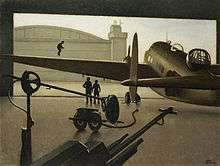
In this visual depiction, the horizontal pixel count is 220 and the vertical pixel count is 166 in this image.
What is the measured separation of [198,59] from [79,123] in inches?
11.9

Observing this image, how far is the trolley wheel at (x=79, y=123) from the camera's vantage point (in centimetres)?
81

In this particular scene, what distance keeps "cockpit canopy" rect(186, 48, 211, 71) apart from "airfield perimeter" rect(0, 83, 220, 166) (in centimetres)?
9

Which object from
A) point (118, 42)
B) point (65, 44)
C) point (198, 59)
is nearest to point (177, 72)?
point (198, 59)

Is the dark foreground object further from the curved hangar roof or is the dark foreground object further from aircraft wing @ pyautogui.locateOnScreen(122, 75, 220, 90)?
the curved hangar roof

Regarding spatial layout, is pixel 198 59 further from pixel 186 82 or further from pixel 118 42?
pixel 118 42

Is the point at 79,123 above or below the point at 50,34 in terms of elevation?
below

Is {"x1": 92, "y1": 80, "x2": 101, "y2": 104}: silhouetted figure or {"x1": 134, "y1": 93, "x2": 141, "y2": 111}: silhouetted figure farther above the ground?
{"x1": 92, "y1": 80, "x2": 101, "y2": 104}: silhouetted figure

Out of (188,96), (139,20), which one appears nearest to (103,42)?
(139,20)

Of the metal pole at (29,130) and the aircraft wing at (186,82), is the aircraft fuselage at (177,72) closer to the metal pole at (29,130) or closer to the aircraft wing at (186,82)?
the aircraft wing at (186,82)

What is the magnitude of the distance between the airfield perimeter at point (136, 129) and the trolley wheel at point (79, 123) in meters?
0.01

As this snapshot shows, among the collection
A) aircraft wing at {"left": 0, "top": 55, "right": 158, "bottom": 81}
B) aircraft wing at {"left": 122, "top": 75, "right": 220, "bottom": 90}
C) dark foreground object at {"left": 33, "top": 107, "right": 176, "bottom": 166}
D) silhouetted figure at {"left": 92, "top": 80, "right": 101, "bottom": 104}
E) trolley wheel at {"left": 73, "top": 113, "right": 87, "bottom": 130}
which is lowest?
dark foreground object at {"left": 33, "top": 107, "right": 176, "bottom": 166}

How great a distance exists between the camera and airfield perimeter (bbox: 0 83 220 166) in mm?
770

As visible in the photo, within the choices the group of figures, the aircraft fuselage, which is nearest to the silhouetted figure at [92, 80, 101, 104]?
the group of figures

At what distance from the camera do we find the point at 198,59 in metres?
0.84
